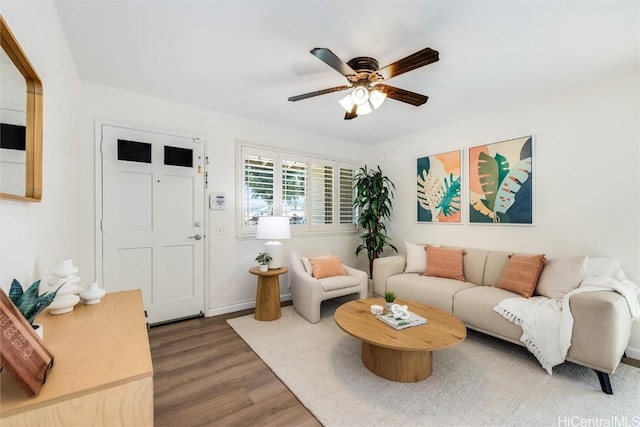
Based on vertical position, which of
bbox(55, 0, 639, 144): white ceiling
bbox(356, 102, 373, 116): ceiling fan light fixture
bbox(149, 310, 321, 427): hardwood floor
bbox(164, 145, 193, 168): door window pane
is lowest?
bbox(149, 310, 321, 427): hardwood floor

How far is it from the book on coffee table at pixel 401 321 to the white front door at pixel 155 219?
2.20 m

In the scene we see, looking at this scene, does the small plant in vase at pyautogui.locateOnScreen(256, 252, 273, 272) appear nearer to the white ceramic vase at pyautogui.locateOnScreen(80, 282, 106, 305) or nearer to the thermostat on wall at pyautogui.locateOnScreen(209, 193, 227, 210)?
the thermostat on wall at pyautogui.locateOnScreen(209, 193, 227, 210)

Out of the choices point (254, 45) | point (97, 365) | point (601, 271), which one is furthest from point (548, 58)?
point (97, 365)

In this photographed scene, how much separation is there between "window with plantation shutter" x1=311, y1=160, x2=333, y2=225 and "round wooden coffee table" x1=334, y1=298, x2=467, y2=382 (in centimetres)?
218

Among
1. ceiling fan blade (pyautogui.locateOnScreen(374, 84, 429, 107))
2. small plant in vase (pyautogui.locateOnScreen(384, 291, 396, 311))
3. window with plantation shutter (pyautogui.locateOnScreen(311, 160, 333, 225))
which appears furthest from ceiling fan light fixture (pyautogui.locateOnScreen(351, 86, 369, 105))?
window with plantation shutter (pyautogui.locateOnScreen(311, 160, 333, 225))

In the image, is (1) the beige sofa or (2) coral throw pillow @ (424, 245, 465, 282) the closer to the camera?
(1) the beige sofa

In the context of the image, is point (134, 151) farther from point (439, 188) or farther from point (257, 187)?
point (439, 188)

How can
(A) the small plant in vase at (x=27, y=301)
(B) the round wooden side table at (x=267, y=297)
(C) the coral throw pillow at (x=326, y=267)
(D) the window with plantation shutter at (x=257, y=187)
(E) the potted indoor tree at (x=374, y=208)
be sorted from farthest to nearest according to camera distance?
1. (E) the potted indoor tree at (x=374, y=208)
2. (D) the window with plantation shutter at (x=257, y=187)
3. (C) the coral throw pillow at (x=326, y=267)
4. (B) the round wooden side table at (x=267, y=297)
5. (A) the small plant in vase at (x=27, y=301)

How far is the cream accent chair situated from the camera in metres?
3.08

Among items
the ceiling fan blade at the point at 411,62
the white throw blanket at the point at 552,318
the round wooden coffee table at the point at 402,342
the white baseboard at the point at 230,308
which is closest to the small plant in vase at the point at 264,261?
the white baseboard at the point at 230,308

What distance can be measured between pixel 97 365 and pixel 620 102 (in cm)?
400

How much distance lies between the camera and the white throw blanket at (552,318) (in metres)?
2.03

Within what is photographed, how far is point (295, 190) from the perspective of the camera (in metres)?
3.99

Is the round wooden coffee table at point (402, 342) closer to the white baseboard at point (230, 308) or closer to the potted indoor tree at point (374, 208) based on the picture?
the white baseboard at point (230, 308)
